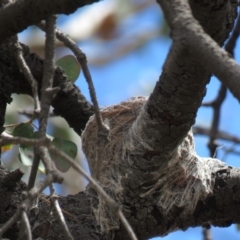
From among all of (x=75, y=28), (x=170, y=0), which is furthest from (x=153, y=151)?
(x=75, y=28)

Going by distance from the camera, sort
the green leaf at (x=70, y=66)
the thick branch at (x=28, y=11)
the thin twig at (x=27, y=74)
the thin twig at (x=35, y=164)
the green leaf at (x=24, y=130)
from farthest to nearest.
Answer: the green leaf at (x=70, y=66) < the green leaf at (x=24, y=130) < the thin twig at (x=27, y=74) < the thick branch at (x=28, y=11) < the thin twig at (x=35, y=164)

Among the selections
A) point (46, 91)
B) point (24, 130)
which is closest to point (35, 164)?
point (46, 91)

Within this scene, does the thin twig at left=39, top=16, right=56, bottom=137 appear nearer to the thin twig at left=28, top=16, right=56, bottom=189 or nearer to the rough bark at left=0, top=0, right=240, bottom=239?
the thin twig at left=28, top=16, right=56, bottom=189

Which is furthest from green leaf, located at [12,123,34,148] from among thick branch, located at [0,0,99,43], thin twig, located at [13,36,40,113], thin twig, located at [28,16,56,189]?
thin twig, located at [28,16,56,189]

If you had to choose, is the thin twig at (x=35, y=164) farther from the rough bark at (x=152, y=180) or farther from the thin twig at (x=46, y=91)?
the rough bark at (x=152, y=180)

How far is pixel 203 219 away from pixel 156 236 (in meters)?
0.15

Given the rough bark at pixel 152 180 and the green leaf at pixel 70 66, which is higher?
the green leaf at pixel 70 66

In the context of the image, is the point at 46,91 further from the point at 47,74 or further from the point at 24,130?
the point at 24,130

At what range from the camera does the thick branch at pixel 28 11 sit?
1284 millimetres

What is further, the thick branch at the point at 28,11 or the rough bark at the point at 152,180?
the rough bark at the point at 152,180

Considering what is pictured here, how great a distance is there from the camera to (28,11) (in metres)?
1.34

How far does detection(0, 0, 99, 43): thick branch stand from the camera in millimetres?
1284

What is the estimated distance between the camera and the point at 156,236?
6.50 ft

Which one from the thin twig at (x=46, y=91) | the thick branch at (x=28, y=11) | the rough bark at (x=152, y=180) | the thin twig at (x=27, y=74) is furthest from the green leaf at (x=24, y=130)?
the thin twig at (x=46, y=91)
